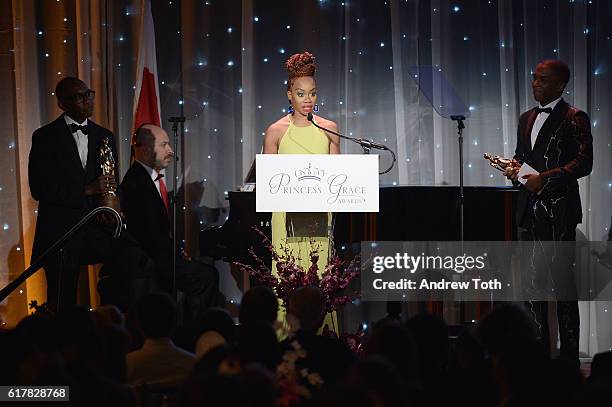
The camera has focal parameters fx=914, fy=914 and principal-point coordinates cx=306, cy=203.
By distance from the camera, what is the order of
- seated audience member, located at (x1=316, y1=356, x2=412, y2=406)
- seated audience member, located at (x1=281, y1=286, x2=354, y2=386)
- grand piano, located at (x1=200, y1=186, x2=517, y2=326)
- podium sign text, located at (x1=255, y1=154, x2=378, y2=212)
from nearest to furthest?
seated audience member, located at (x1=316, y1=356, x2=412, y2=406) < seated audience member, located at (x1=281, y1=286, x2=354, y2=386) < podium sign text, located at (x1=255, y1=154, x2=378, y2=212) < grand piano, located at (x1=200, y1=186, x2=517, y2=326)

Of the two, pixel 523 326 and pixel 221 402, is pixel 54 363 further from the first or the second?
pixel 523 326

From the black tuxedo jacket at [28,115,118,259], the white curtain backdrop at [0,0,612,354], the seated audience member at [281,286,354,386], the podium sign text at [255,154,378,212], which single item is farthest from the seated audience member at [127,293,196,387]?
the white curtain backdrop at [0,0,612,354]

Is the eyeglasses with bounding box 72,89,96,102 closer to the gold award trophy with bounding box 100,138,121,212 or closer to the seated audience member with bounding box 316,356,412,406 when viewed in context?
the gold award trophy with bounding box 100,138,121,212

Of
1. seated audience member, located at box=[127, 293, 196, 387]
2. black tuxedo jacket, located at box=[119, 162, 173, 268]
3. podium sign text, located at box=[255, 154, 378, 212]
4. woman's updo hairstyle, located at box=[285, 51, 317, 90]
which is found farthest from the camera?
black tuxedo jacket, located at box=[119, 162, 173, 268]

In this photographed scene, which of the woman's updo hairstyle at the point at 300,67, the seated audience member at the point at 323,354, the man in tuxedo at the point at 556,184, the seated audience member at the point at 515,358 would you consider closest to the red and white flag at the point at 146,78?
the woman's updo hairstyle at the point at 300,67

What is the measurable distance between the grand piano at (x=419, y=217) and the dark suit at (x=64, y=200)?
3.13 ft

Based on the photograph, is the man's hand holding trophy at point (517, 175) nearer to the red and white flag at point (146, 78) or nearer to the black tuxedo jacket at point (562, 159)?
→ the black tuxedo jacket at point (562, 159)

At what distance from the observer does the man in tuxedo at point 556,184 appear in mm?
6207

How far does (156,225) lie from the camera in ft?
21.9

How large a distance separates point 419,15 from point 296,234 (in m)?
2.68

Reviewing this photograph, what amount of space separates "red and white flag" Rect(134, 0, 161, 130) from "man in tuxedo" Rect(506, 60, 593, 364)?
9.34ft

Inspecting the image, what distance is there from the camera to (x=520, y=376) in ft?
9.25

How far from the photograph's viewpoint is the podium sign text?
18.8 ft

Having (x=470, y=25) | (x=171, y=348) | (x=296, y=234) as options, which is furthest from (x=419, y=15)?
(x=171, y=348)
